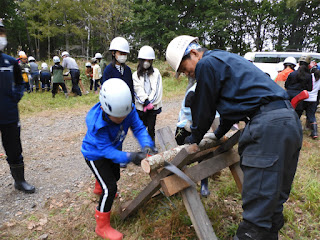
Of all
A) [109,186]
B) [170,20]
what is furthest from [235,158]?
[170,20]

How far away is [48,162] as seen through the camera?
4207mm

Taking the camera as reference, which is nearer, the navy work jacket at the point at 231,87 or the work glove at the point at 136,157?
the navy work jacket at the point at 231,87

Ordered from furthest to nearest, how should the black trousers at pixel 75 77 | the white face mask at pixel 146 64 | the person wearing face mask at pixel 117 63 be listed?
the black trousers at pixel 75 77, the white face mask at pixel 146 64, the person wearing face mask at pixel 117 63

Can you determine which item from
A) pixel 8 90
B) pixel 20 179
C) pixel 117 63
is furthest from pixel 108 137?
pixel 117 63

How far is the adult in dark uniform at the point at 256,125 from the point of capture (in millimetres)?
1531

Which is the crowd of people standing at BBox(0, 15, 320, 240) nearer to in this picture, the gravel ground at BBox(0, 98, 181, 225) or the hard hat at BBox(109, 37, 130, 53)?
the gravel ground at BBox(0, 98, 181, 225)

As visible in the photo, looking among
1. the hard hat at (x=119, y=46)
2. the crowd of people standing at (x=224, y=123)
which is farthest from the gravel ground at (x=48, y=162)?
the hard hat at (x=119, y=46)

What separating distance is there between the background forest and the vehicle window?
9714mm

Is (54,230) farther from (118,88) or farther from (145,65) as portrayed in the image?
(145,65)

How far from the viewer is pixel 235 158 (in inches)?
94.3

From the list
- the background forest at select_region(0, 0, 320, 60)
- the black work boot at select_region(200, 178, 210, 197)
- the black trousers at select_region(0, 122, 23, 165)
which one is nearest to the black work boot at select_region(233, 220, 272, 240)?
the black work boot at select_region(200, 178, 210, 197)

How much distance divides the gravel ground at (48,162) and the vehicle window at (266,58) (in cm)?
1129

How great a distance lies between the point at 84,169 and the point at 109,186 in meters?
1.86

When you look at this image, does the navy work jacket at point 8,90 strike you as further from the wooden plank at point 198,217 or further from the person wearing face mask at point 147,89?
the wooden plank at point 198,217
